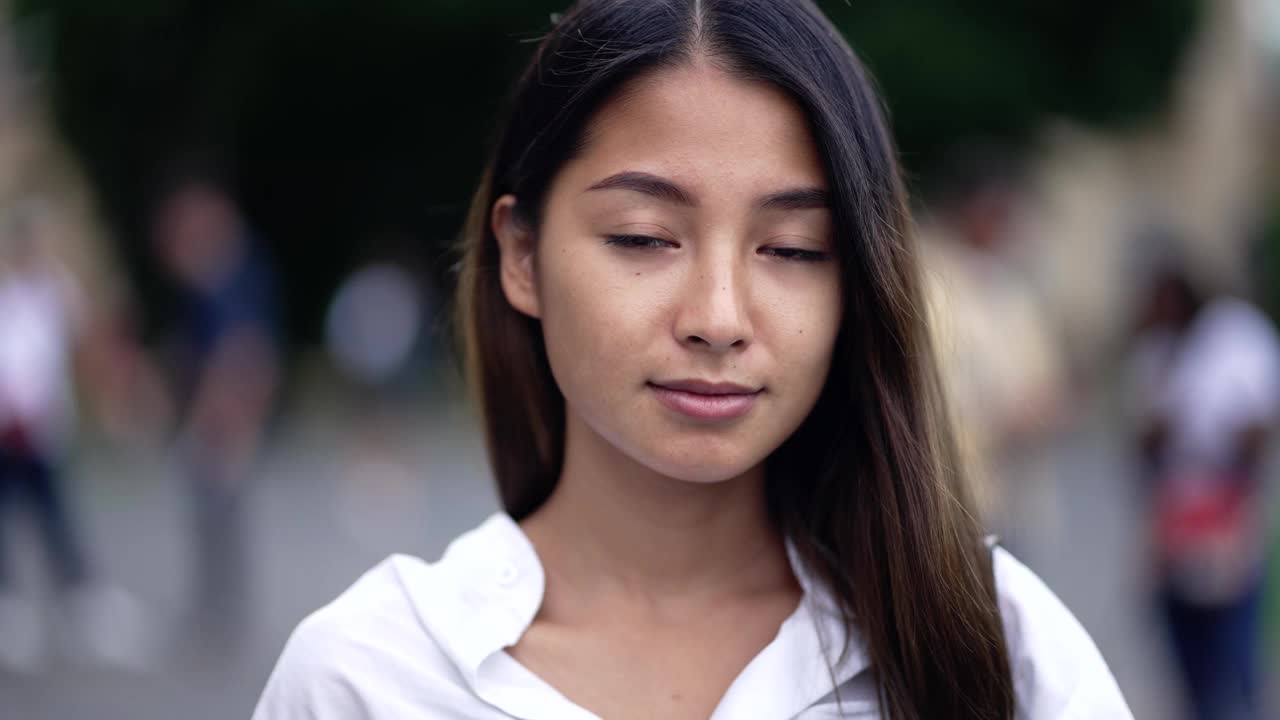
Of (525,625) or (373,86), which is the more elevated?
(373,86)

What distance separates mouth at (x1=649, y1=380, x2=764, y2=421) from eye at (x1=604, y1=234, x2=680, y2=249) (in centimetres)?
17

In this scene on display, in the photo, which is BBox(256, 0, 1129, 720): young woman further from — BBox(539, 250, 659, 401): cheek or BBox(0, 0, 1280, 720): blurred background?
BBox(0, 0, 1280, 720): blurred background

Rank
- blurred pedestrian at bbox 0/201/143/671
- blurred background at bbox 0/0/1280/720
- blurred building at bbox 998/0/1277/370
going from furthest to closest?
blurred building at bbox 998/0/1277/370, blurred pedestrian at bbox 0/201/143/671, blurred background at bbox 0/0/1280/720

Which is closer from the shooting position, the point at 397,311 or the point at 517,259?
the point at 517,259

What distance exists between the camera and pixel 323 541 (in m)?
9.05

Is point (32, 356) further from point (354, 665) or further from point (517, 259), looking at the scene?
point (354, 665)

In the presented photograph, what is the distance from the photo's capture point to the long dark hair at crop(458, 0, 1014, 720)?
1.78m

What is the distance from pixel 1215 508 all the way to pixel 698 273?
3934mm

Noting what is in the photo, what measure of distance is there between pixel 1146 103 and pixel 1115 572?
37.6 ft

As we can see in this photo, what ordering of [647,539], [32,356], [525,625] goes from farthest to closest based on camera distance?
[32,356]
[647,539]
[525,625]

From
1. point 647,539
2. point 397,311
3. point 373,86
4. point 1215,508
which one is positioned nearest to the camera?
point 647,539

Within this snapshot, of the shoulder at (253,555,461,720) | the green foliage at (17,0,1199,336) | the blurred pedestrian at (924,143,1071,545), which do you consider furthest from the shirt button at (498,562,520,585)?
the green foliage at (17,0,1199,336)

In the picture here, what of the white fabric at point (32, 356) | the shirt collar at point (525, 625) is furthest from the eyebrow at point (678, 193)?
the white fabric at point (32, 356)

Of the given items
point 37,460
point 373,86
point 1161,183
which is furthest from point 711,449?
point 1161,183
